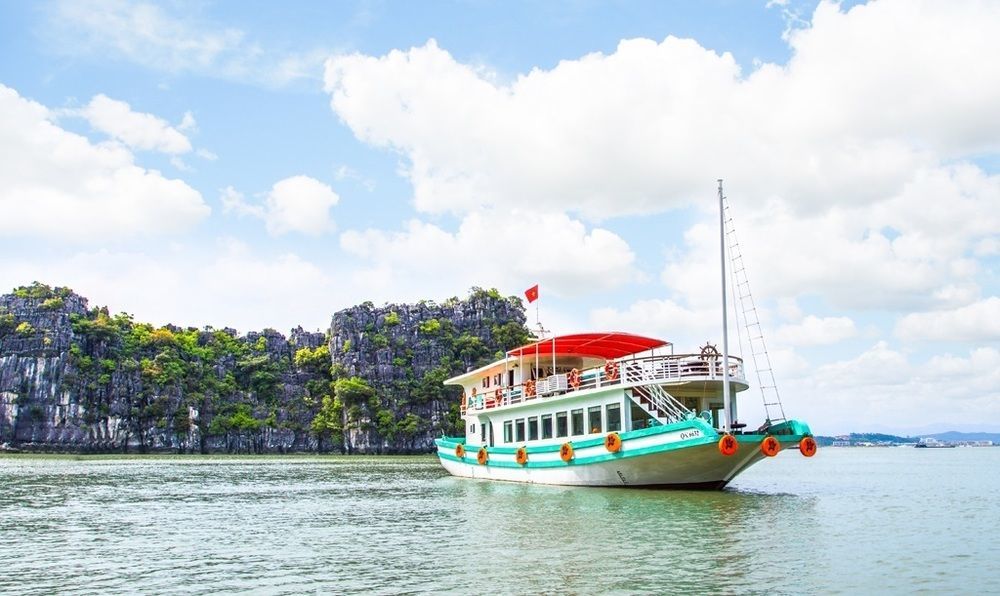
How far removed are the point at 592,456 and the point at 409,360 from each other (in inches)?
3760

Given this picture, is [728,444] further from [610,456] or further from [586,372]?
[586,372]

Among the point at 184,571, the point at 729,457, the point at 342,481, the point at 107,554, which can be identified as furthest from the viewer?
the point at 342,481

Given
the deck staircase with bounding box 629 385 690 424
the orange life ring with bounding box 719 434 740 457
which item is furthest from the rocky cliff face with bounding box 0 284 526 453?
the orange life ring with bounding box 719 434 740 457

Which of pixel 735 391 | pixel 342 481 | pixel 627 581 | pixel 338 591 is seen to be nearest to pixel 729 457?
pixel 735 391

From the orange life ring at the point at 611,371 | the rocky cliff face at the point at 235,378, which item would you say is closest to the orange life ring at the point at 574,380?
the orange life ring at the point at 611,371

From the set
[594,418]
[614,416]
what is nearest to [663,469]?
[614,416]

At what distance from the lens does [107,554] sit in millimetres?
16438

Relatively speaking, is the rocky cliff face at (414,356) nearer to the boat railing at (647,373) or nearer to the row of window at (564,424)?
the row of window at (564,424)

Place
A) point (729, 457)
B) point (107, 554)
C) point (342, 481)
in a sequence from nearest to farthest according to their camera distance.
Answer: point (107, 554), point (729, 457), point (342, 481)

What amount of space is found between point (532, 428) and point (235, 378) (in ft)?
337

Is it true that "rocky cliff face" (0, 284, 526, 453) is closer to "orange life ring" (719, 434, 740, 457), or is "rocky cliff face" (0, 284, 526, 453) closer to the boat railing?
the boat railing

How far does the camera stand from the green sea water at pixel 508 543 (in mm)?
13172

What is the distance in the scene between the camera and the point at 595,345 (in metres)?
32.8

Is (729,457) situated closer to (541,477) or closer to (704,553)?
(541,477)
